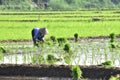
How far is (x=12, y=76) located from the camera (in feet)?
41.0

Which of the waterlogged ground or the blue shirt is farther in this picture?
the blue shirt

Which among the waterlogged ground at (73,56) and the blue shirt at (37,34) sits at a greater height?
the blue shirt at (37,34)

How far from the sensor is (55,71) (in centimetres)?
1227

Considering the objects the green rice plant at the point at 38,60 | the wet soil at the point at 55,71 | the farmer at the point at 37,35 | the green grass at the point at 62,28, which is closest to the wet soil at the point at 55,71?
the wet soil at the point at 55,71

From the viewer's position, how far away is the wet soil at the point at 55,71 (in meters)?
11.8

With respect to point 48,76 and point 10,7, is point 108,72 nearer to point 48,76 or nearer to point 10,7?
point 48,76

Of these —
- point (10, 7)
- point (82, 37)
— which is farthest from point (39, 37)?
point (10, 7)

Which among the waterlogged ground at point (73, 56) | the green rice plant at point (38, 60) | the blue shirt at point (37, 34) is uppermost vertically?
the blue shirt at point (37, 34)

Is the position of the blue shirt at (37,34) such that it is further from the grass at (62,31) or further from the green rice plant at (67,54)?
the grass at (62,31)

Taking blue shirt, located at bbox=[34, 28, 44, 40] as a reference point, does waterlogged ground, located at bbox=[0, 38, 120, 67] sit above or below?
A: below

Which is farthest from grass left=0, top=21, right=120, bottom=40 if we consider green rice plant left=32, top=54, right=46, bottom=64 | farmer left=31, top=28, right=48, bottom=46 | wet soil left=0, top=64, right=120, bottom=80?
wet soil left=0, top=64, right=120, bottom=80

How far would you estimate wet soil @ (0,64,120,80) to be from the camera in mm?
11836

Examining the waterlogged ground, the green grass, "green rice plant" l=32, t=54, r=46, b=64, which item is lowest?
the green grass

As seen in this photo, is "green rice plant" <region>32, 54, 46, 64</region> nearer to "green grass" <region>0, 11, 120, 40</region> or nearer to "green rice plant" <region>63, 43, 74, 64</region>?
"green rice plant" <region>63, 43, 74, 64</region>
